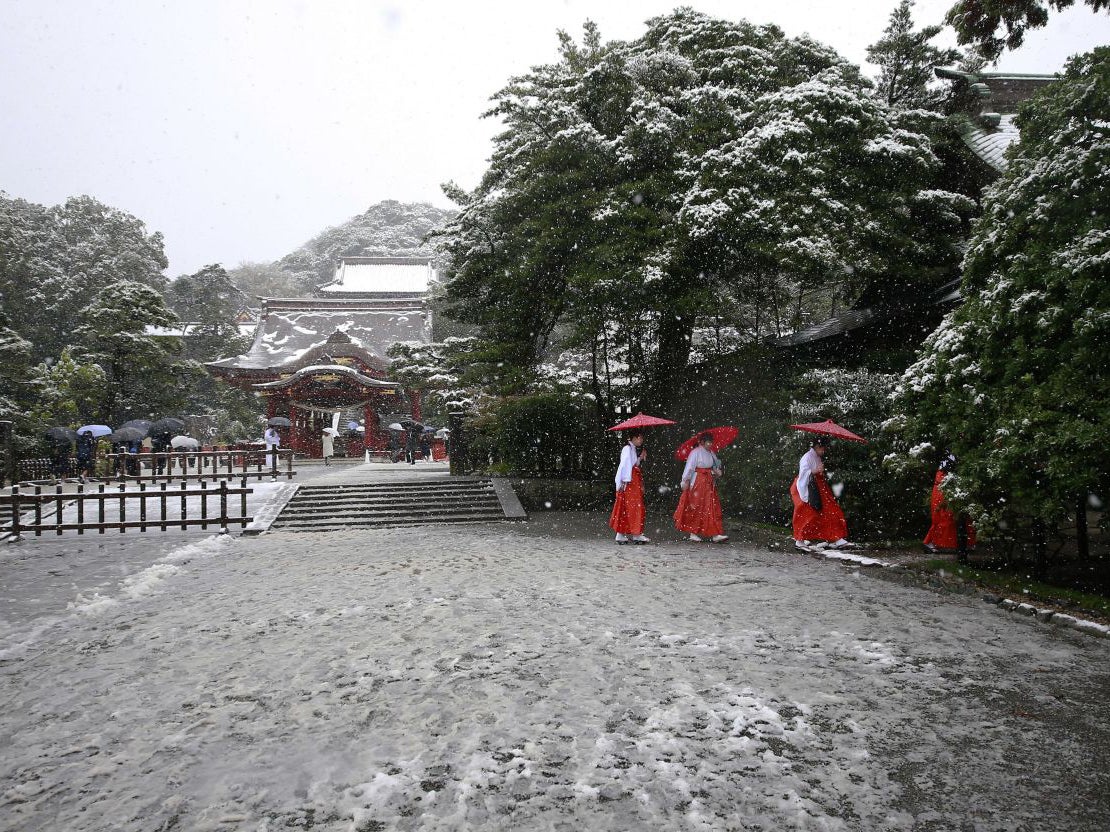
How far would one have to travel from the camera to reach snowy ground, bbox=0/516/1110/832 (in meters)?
3.02

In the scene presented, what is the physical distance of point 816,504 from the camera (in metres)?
9.87

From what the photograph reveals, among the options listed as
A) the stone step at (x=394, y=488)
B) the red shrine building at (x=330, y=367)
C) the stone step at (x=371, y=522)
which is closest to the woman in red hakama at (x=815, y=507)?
the stone step at (x=371, y=522)

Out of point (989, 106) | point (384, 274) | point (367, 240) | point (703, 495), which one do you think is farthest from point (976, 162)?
point (367, 240)

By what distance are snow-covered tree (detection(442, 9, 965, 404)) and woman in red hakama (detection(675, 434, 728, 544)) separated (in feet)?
9.05

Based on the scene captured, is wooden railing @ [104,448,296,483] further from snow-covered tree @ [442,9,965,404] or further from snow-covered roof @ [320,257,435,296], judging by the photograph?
snow-covered roof @ [320,257,435,296]

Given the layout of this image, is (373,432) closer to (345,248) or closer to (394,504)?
(394,504)

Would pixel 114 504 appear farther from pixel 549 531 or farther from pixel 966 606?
pixel 966 606

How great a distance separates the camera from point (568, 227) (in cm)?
1416

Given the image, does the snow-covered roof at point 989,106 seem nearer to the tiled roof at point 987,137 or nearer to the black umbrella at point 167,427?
the tiled roof at point 987,137

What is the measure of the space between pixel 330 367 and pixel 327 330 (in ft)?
24.6

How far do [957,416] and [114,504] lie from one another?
17411 millimetres

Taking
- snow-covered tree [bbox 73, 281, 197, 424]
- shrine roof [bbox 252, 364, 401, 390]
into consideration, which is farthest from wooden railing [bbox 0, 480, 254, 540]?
shrine roof [bbox 252, 364, 401, 390]

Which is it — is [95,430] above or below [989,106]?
below

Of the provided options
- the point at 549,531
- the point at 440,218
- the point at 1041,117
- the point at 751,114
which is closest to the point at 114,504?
the point at 549,531
